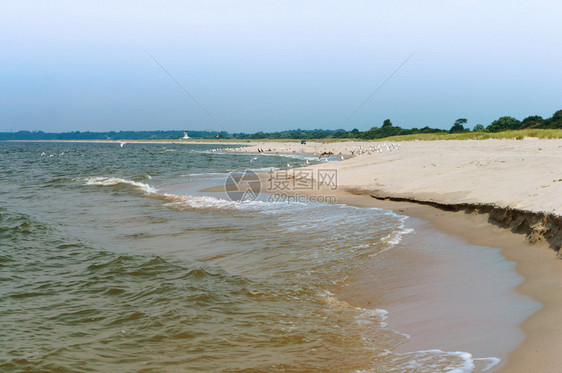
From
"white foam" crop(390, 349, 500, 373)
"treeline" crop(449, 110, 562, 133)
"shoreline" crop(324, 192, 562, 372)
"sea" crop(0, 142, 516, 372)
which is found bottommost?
"sea" crop(0, 142, 516, 372)

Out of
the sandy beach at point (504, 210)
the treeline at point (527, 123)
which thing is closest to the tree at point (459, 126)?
the treeline at point (527, 123)

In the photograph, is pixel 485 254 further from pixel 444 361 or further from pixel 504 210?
pixel 444 361

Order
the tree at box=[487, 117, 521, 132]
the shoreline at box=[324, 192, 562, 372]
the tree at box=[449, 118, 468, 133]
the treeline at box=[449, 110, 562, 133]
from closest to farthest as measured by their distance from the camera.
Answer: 1. the shoreline at box=[324, 192, 562, 372]
2. the treeline at box=[449, 110, 562, 133]
3. the tree at box=[487, 117, 521, 132]
4. the tree at box=[449, 118, 468, 133]

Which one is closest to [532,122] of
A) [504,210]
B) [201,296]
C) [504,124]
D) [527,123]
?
[527,123]

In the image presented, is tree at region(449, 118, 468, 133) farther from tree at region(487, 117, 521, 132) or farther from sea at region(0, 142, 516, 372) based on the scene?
sea at region(0, 142, 516, 372)

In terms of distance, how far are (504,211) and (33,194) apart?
2214 centimetres

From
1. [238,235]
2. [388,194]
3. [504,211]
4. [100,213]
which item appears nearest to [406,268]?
[504,211]

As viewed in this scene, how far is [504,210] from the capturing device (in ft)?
31.1

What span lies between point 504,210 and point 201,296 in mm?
6838

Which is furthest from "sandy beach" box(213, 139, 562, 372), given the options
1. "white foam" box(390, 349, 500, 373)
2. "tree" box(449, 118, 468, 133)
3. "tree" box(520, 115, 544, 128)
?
"tree" box(449, 118, 468, 133)

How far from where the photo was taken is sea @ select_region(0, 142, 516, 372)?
4.81 m

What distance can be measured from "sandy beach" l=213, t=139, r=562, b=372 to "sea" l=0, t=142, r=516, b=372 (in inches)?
23.0

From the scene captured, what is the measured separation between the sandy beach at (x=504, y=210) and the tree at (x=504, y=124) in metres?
53.7

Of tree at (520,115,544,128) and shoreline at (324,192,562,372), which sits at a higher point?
tree at (520,115,544,128)
